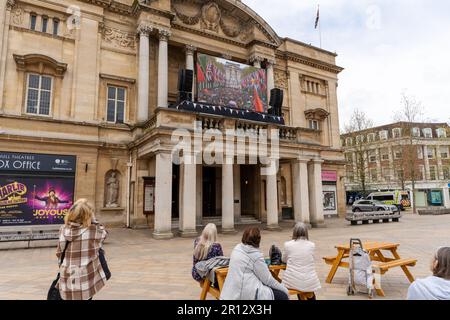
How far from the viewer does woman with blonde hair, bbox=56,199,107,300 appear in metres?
3.79

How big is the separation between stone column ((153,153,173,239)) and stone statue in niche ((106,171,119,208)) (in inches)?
208

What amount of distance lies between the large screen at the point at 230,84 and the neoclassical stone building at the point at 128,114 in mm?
2134

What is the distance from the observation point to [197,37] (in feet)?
70.0

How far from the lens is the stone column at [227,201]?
15.0m

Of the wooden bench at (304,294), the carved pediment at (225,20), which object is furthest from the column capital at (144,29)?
the wooden bench at (304,294)

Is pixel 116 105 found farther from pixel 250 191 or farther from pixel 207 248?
pixel 207 248

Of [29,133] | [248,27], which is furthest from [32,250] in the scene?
[248,27]

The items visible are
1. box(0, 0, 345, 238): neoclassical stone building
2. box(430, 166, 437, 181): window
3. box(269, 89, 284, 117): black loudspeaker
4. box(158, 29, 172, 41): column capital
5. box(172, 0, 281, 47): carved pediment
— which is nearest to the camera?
box(0, 0, 345, 238): neoclassical stone building

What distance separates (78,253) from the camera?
3822 millimetres

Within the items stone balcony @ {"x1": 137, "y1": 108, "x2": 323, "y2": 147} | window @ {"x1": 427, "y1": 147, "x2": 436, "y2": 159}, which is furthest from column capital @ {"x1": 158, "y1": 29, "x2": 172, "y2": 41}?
window @ {"x1": 427, "y1": 147, "x2": 436, "y2": 159}

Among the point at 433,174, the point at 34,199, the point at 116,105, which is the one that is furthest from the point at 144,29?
the point at 433,174

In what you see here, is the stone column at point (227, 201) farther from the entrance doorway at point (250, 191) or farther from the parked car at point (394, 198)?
the parked car at point (394, 198)

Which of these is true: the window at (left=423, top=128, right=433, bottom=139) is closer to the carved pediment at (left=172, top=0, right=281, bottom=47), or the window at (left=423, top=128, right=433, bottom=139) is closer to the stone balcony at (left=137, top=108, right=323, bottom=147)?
the carved pediment at (left=172, top=0, right=281, bottom=47)
